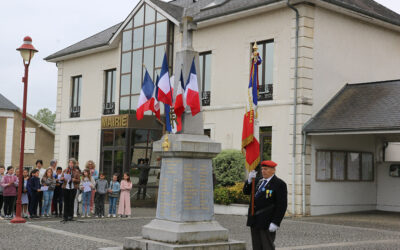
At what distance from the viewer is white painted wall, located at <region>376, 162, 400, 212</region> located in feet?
63.6

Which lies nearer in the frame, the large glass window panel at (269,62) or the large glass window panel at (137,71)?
the large glass window panel at (269,62)

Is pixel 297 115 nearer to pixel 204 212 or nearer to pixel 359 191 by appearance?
pixel 359 191

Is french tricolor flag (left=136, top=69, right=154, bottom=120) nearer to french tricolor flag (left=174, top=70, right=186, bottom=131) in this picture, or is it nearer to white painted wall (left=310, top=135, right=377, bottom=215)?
french tricolor flag (left=174, top=70, right=186, bottom=131)

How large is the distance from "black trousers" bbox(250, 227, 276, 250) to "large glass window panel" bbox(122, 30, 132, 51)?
17.3m

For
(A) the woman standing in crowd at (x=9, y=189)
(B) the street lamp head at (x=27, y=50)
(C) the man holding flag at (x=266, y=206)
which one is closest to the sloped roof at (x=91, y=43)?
(B) the street lamp head at (x=27, y=50)

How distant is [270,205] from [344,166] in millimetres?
11872

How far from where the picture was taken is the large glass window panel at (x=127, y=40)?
24.0 meters

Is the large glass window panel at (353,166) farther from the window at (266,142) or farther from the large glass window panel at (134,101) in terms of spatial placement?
the large glass window panel at (134,101)

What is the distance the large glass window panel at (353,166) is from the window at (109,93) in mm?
11130

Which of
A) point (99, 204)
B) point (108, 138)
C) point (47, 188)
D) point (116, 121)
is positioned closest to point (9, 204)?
point (47, 188)

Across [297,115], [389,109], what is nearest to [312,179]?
[297,115]

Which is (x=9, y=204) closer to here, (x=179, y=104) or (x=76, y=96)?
(x=179, y=104)

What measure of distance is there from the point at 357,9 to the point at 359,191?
628cm

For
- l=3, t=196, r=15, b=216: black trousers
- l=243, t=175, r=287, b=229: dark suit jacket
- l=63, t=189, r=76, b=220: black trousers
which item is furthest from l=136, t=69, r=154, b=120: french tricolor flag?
l=3, t=196, r=15, b=216: black trousers
